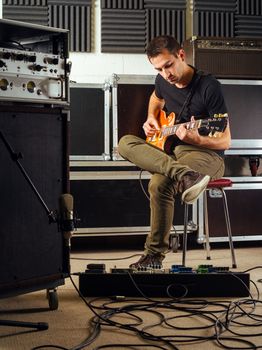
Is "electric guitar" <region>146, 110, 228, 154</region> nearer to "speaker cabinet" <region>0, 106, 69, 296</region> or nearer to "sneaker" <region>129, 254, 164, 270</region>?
"sneaker" <region>129, 254, 164, 270</region>

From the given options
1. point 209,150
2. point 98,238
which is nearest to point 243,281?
point 209,150

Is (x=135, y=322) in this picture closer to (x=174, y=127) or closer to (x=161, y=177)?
(x=161, y=177)

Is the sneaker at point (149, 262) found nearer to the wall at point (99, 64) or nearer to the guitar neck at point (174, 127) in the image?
the guitar neck at point (174, 127)

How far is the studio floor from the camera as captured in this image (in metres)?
1.86

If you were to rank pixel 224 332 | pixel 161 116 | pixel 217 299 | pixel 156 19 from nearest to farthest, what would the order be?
pixel 224 332
pixel 217 299
pixel 161 116
pixel 156 19

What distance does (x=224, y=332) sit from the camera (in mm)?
1993

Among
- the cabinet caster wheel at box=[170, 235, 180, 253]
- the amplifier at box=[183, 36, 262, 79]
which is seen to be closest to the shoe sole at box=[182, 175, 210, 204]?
the cabinet caster wheel at box=[170, 235, 180, 253]

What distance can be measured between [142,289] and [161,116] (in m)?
1.26

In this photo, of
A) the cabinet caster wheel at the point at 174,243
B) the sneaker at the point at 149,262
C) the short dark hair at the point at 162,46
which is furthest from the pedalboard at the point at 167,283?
the cabinet caster wheel at the point at 174,243

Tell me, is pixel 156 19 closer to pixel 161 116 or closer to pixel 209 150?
pixel 161 116

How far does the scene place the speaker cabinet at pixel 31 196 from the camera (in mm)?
2092

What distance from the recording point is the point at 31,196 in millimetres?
2174

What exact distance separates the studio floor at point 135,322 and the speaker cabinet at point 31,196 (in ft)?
0.53

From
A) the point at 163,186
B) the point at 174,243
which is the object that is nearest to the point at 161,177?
the point at 163,186
